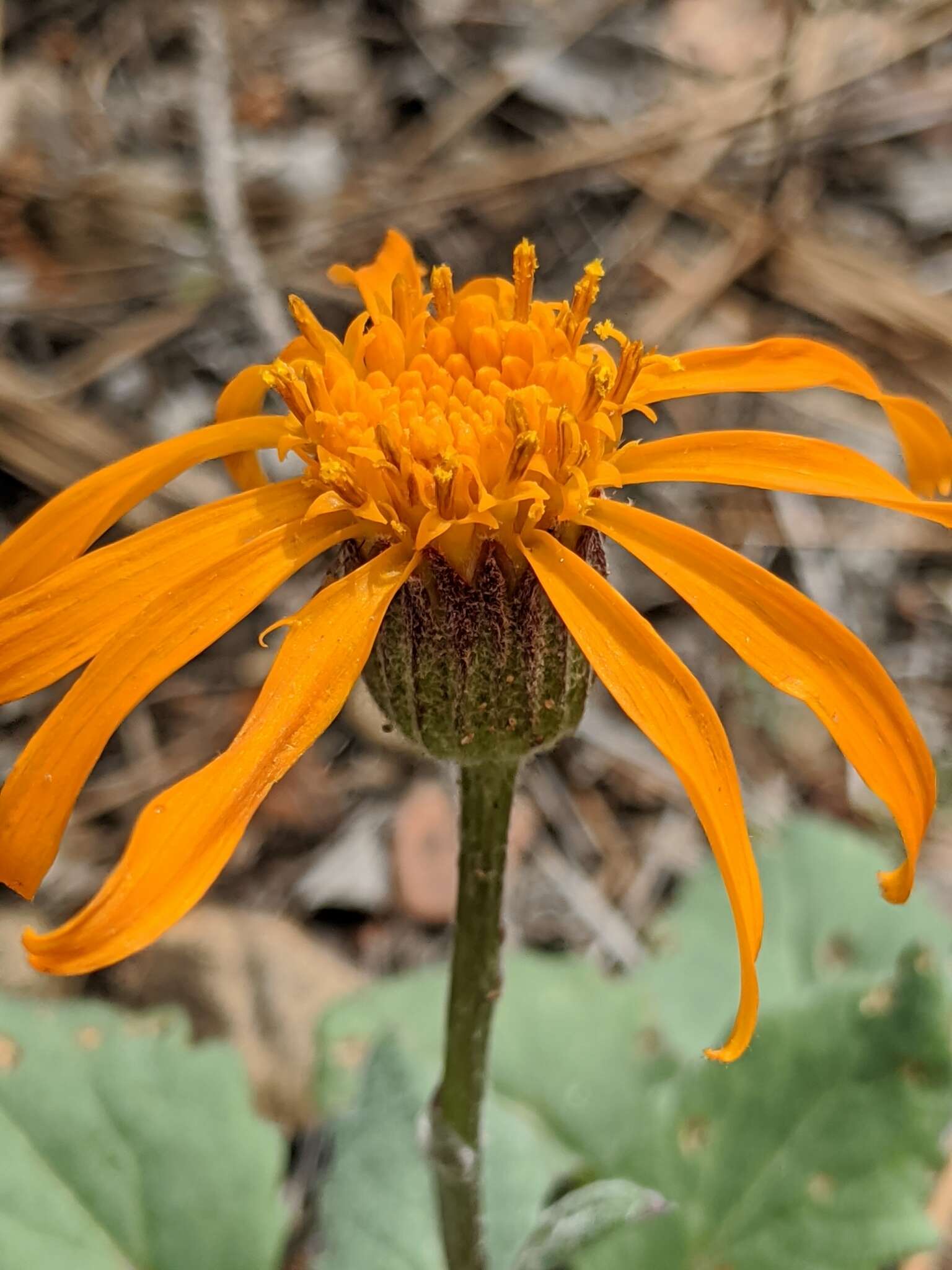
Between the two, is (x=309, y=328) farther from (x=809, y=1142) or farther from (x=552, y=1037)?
(x=552, y=1037)

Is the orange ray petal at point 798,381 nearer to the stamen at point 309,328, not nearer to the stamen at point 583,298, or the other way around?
the stamen at point 583,298

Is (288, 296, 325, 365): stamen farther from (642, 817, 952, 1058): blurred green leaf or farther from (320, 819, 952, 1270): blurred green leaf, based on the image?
(642, 817, 952, 1058): blurred green leaf

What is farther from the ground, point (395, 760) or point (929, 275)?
point (929, 275)

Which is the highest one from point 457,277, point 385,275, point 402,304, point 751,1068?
point 457,277

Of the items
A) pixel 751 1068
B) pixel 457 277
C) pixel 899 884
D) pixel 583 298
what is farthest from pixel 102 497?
pixel 457 277

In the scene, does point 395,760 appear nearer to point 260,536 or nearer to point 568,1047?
point 568,1047

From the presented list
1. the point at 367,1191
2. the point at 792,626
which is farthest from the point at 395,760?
the point at 792,626
